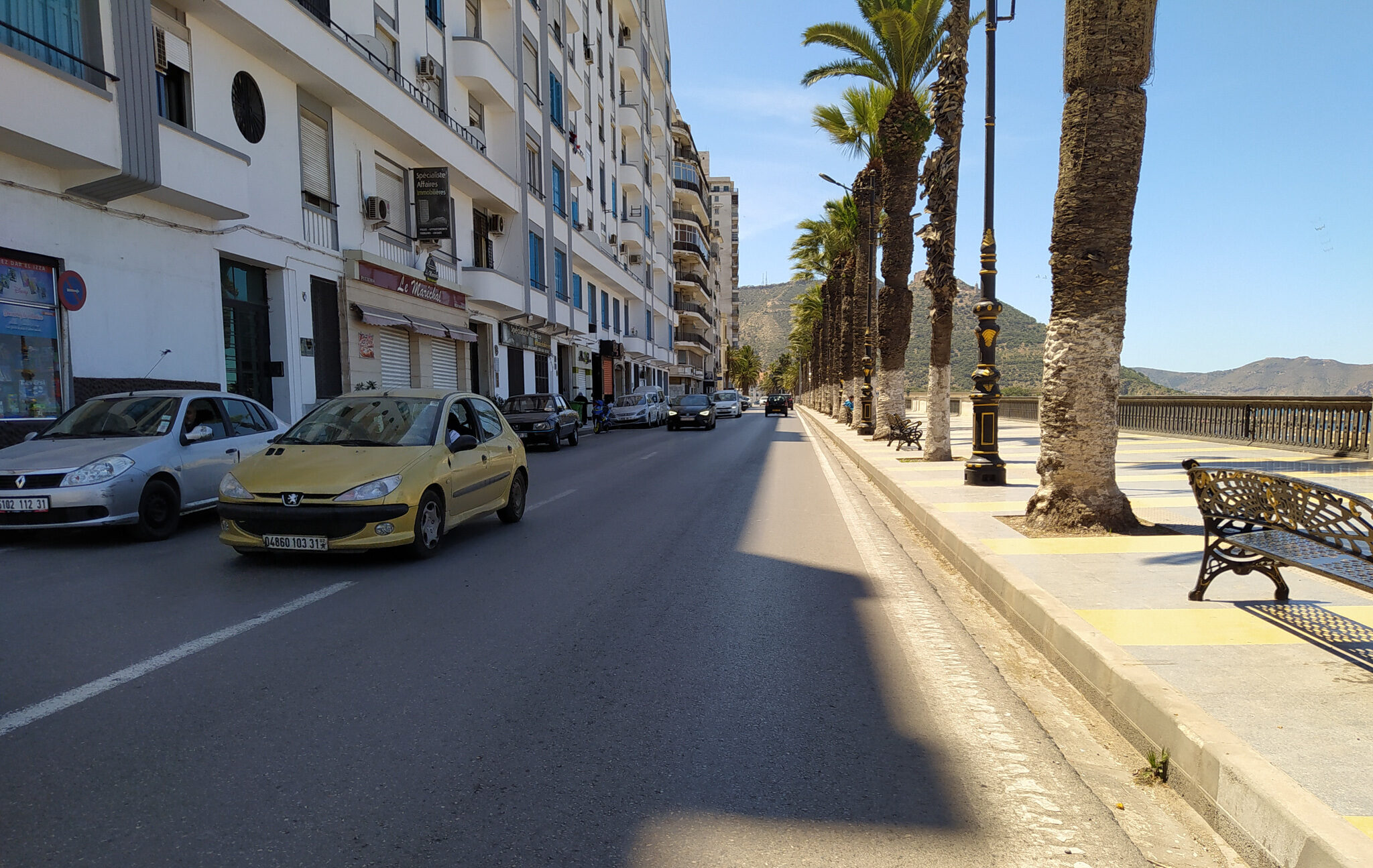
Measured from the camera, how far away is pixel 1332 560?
419 cm

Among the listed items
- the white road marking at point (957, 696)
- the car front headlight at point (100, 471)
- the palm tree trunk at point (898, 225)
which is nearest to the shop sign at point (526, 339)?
the palm tree trunk at point (898, 225)

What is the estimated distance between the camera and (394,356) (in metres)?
21.9

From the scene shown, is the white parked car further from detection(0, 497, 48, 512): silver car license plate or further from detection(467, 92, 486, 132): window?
detection(0, 497, 48, 512): silver car license plate

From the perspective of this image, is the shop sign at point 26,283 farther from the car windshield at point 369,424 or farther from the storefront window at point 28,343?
the car windshield at point 369,424

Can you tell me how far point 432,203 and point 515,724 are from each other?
21.0m

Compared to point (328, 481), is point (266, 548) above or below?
below

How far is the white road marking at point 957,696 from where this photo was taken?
115 inches

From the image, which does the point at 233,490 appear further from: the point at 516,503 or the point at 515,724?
the point at 515,724

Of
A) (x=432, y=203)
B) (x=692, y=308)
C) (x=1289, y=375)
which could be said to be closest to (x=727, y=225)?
(x=692, y=308)

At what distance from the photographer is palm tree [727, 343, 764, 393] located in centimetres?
15343

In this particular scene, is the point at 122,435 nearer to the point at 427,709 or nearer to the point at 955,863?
the point at 427,709

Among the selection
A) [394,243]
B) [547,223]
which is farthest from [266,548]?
[547,223]

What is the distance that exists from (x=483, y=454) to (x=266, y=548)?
7.48 ft

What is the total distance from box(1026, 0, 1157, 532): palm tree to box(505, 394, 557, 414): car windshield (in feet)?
51.1
